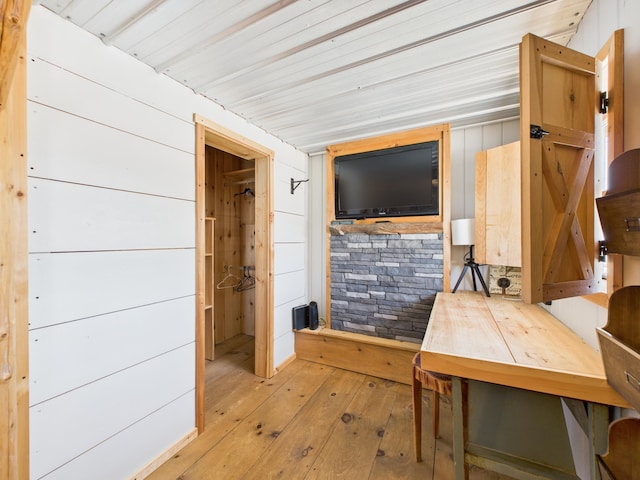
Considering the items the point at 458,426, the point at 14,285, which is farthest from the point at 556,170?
the point at 14,285

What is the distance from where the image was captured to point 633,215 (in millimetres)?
624

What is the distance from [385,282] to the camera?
265 cm

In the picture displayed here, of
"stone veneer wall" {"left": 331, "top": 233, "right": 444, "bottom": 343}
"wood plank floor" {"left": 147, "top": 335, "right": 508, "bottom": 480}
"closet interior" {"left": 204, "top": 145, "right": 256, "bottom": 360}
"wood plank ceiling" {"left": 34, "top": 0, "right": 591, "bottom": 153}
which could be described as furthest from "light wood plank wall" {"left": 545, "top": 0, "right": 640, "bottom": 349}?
"closet interior" {"left": 204, "top": 145, "right": 256, "bottom": 360}

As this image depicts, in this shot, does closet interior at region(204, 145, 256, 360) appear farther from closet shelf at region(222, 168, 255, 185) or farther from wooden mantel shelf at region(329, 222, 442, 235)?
wooden mantel shelf at region(329, 222, 442, 235)

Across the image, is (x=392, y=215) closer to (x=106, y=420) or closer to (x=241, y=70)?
(x=241, y=70)

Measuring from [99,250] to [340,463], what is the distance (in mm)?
1828

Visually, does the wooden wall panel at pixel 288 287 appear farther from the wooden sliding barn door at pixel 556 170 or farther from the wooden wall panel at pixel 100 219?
the wooden sliding barn door at pixel 556 170

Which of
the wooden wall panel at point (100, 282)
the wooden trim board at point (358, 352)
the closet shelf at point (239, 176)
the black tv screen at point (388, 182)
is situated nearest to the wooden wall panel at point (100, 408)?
the wooden wall panel at point (100, 282)

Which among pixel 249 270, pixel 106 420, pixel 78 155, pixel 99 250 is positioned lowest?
pixel 106 420

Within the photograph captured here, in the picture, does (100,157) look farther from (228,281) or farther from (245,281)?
(245,281)

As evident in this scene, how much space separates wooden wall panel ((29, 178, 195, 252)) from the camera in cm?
110

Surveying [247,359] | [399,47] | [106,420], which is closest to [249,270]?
[247,359]

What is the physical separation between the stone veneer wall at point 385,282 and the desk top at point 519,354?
85cm

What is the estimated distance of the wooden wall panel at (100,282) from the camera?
1.09m
